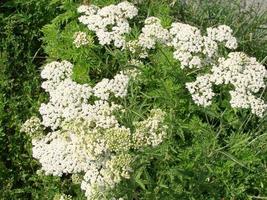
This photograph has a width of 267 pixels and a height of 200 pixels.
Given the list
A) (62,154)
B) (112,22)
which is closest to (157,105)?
(112,22)

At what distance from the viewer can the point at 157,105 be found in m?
4.46

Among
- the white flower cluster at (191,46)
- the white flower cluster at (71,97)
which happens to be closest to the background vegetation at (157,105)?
the white flower cluster at (71,97)

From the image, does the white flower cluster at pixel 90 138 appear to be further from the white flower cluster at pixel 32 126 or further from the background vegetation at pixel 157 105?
the background vegetation at pixel 157 105

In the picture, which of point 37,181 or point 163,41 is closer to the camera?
point 163,41

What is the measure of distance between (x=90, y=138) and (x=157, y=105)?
4.45 ft

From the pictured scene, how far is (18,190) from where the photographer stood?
4.51 meters

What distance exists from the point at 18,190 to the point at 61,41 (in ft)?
4.66

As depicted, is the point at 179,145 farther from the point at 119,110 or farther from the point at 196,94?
the point at 119,110

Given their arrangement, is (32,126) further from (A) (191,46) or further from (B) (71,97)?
(A) (191,46)

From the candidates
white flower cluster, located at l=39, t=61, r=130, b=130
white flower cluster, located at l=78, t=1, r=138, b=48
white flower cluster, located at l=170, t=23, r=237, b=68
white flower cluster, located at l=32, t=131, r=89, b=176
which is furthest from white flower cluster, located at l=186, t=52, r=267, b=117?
white flower cluster, located at l=32, t=131, r=89, b=176

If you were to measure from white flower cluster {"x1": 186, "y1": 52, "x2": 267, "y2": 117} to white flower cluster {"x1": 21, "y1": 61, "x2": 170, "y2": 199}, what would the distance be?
0.49 m

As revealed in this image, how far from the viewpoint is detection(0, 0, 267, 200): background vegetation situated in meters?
4.11

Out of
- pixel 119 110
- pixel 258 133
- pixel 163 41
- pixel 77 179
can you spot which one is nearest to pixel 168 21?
pixel 163 41

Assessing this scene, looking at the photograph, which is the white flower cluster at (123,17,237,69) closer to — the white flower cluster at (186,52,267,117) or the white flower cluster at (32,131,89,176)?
the white flower cluster at (186,52,267,117)
